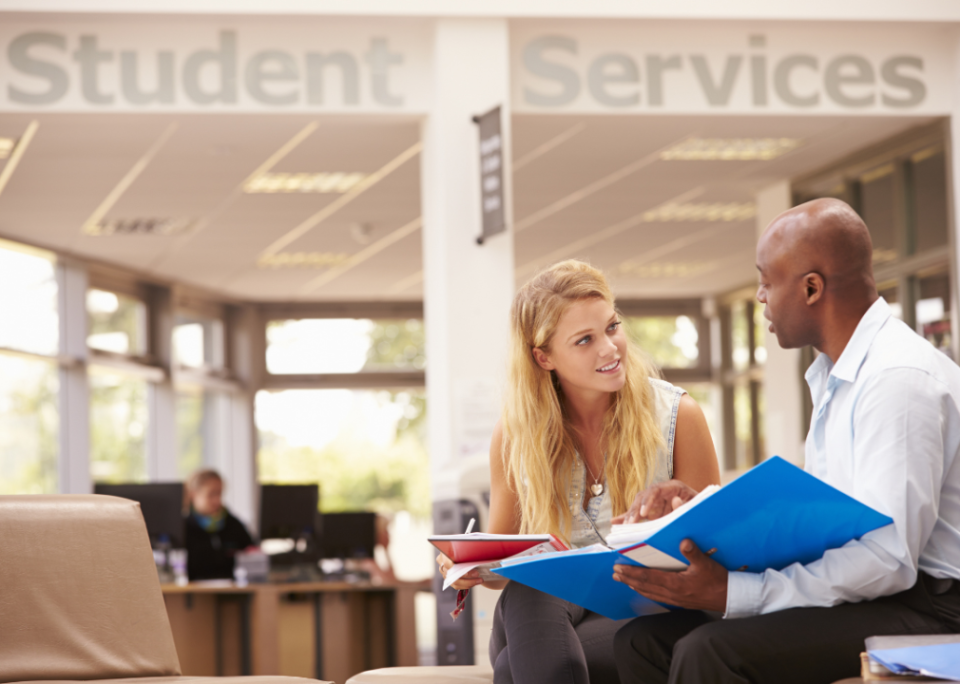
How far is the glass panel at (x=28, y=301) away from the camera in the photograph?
28.8ft

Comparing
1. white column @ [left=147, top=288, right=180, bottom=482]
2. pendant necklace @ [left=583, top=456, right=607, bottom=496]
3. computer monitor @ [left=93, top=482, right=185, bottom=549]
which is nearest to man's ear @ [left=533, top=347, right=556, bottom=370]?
pendant necklace @ [left=583, top=456, right=607, bottom=496]

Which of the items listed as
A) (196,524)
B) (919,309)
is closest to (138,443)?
(196,524)

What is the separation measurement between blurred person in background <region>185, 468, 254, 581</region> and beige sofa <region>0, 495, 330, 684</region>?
15.0 ft

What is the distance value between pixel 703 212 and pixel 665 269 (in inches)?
95.8

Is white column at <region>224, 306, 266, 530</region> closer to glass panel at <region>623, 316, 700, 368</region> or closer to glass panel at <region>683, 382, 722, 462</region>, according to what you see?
glass panel at <region>623, 316, 700, 368</region>

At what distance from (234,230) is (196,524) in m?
2.62

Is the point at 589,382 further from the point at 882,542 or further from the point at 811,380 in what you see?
the point at 882,542

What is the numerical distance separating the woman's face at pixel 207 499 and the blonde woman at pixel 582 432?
5.26 m

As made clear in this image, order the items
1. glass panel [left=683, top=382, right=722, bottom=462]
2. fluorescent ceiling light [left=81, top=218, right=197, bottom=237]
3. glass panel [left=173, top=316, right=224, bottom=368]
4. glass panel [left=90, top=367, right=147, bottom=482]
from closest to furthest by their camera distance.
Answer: fluorescent ceiling light [left=81, top=218, right=197, bottom=237]
glass panel [left=90, top=367, right=147, bottom=482]
glass panel [left=173, top=316, right=224, bottom=368]
glass panel [left=683, top=382, right=722, bottom=462]

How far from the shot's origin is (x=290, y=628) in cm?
Answer: 659

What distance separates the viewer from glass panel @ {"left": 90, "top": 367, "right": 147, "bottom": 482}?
9.86m

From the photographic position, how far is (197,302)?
37.5ft

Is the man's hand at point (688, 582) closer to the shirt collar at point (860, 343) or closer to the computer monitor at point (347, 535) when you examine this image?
the shirt collar at point (860, 343)

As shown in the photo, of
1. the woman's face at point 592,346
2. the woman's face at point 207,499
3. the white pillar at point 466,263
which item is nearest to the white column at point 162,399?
the woman's face at point 207,499
